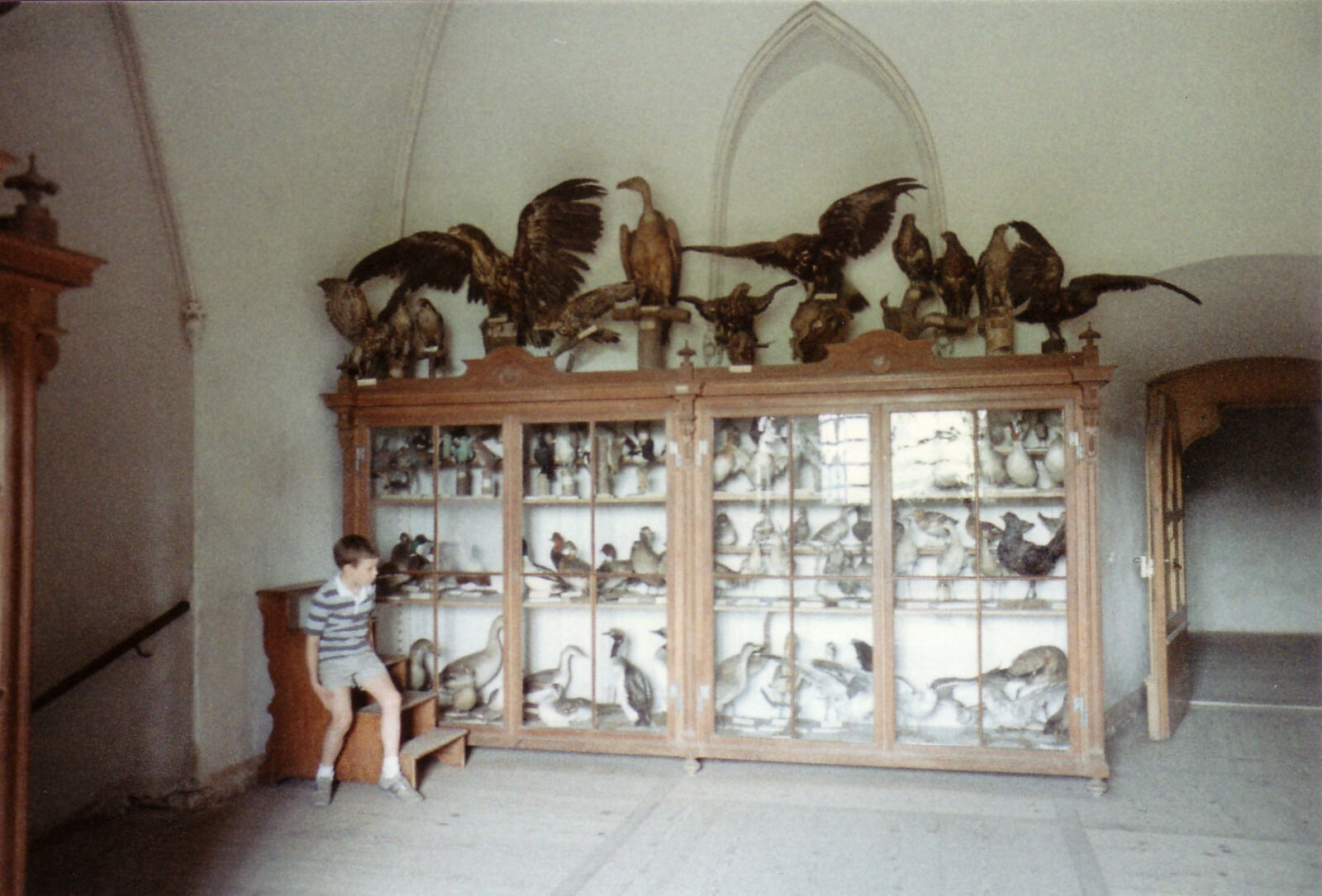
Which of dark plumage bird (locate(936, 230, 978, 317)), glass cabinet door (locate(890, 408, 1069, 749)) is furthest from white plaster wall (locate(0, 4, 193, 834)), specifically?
dark plumage bird (locate(936, 230, 978, 317))

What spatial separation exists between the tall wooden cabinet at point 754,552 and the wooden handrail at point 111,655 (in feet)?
3.44

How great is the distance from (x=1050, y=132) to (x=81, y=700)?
519cm

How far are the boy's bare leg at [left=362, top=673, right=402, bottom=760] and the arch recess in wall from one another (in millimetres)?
2707

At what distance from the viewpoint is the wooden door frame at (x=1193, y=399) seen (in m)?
4.92

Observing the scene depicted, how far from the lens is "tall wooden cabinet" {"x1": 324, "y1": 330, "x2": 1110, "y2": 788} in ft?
13.8

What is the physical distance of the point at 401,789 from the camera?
406 centimetres

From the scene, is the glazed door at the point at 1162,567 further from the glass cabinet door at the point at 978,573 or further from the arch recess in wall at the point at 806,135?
the arch recess in wall at the point at 806,135

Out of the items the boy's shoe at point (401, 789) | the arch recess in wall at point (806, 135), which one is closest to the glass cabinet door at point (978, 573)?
the arch recess in wall at point (806, 135)

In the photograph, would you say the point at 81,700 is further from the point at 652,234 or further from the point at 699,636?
the point at 652,234

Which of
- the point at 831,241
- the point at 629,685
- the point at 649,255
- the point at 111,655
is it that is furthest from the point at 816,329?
the point at 111,655

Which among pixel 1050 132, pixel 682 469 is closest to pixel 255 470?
pixel 682 469

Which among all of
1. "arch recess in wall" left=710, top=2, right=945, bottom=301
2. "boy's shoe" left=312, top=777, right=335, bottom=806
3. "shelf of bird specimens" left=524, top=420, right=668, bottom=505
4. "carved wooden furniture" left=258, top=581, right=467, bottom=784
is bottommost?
"boy's shoe" left=312, top=777, right=335, bottom=806

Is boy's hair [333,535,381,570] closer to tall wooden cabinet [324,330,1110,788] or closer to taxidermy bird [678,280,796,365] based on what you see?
tall wooden cabinet [324,330,1110,788]

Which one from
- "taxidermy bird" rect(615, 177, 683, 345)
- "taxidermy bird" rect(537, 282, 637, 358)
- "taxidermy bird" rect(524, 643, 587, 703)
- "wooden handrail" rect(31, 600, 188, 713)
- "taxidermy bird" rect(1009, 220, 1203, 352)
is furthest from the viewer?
"taxidermy bird" rect(615, 177, 683, 345)
